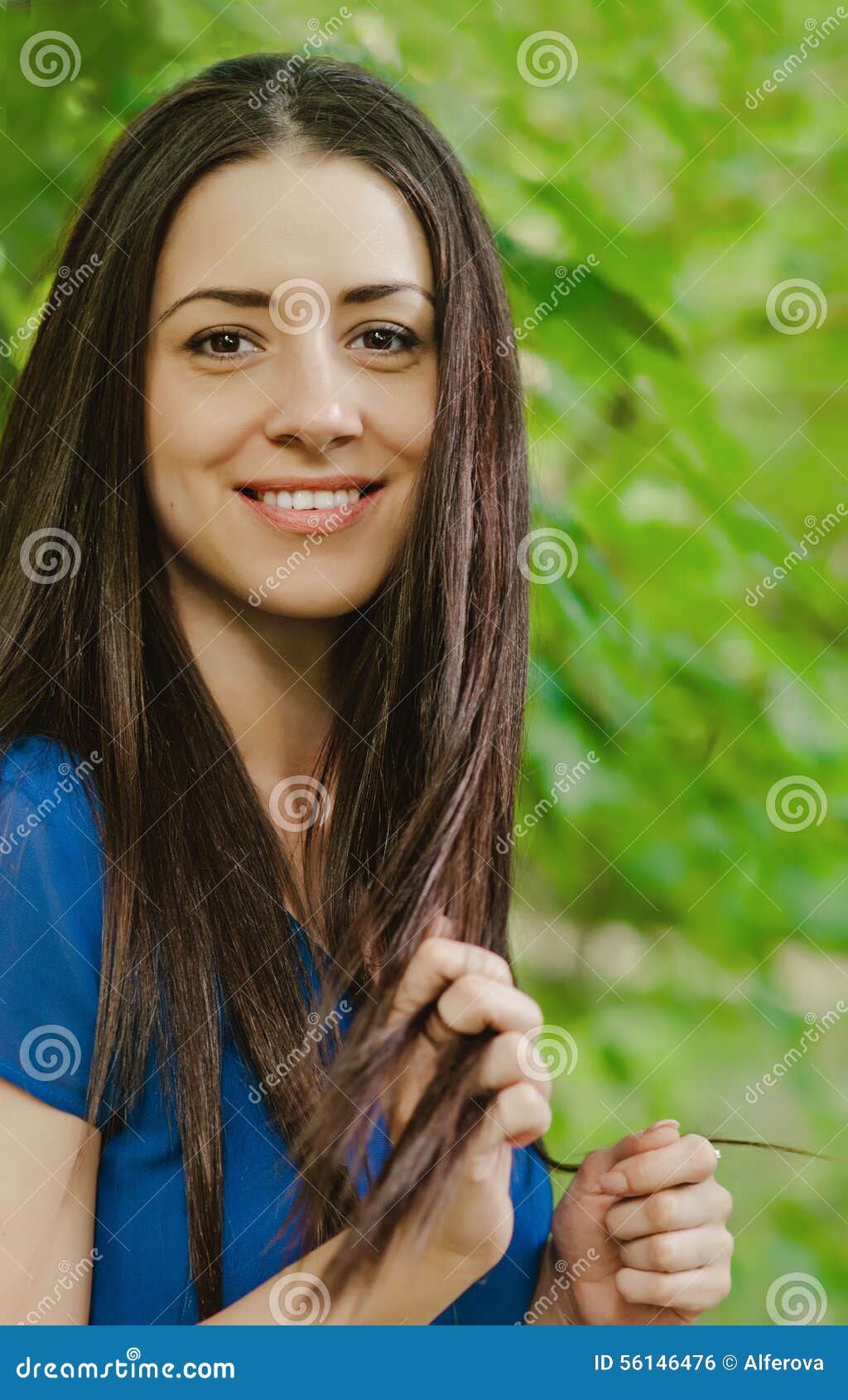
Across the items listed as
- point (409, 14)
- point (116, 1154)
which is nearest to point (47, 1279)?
point (116, 1154)

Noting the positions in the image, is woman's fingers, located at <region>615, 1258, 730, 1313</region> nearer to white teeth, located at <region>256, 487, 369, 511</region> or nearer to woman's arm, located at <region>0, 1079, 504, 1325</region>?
woman's arm, located at <region>0, 1079, 504, 1325</region>

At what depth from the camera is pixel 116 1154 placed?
872mm

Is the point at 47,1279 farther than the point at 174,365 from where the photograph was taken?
No

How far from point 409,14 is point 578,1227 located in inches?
41.8

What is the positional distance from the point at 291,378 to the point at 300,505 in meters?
0.09

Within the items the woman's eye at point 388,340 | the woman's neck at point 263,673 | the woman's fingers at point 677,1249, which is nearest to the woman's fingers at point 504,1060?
the woman's fingers at point 677,1249

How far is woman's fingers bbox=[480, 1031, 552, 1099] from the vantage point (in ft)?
2.44

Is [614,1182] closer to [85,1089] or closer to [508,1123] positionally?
[508,1123]

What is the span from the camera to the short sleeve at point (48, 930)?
82 centimetres

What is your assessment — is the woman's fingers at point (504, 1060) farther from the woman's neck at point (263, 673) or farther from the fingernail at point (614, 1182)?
the woman's neck at point (263, 673)

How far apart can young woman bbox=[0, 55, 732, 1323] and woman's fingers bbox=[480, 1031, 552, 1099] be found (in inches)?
1.5

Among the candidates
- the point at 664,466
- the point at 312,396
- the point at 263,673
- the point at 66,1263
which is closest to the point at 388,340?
the point at 312,396

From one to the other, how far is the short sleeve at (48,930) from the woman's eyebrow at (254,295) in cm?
33
